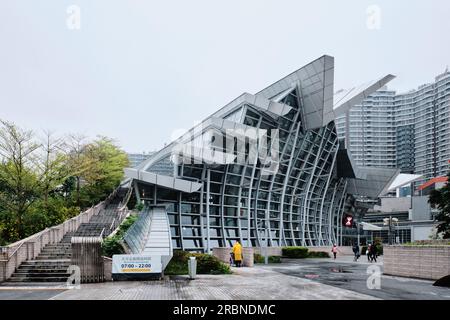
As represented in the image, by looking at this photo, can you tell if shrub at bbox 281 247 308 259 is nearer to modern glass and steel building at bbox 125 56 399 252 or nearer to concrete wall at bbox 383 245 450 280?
modern glass and steel building at bbox 125 56 399 252

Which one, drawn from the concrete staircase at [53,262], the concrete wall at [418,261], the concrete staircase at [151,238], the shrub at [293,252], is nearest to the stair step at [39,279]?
the concrete staircase at [53,262]

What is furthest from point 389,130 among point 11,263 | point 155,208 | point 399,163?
point 11,263

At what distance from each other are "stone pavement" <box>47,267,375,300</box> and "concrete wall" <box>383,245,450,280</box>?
6.64m

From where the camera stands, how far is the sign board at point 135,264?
19.1 meters

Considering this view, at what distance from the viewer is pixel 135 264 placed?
19.3 meters

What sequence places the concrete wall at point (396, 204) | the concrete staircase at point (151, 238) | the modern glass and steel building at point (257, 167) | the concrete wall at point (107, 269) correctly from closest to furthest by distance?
the concrete wall at point (107, 269), the concrete staircase at point (151, 238), the modern glass and steel building at point (257, 167), the concrete wall at point (396, 204)

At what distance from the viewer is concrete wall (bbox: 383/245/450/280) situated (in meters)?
20.8

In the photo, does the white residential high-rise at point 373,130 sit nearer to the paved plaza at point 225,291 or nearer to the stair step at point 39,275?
the paved plaza at point 225,291

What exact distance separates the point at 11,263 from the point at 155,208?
15.0 meters

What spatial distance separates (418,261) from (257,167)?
21.0m

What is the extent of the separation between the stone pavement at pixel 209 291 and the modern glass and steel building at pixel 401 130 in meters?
137

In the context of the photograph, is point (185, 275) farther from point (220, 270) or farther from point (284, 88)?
point (284, 88)

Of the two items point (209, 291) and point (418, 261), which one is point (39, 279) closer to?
point (209, 291)


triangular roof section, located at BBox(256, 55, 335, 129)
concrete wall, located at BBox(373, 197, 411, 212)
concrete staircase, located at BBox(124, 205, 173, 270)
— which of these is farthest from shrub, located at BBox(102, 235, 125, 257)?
concrete wall, located at BBox(373, 197, 411, 212)
